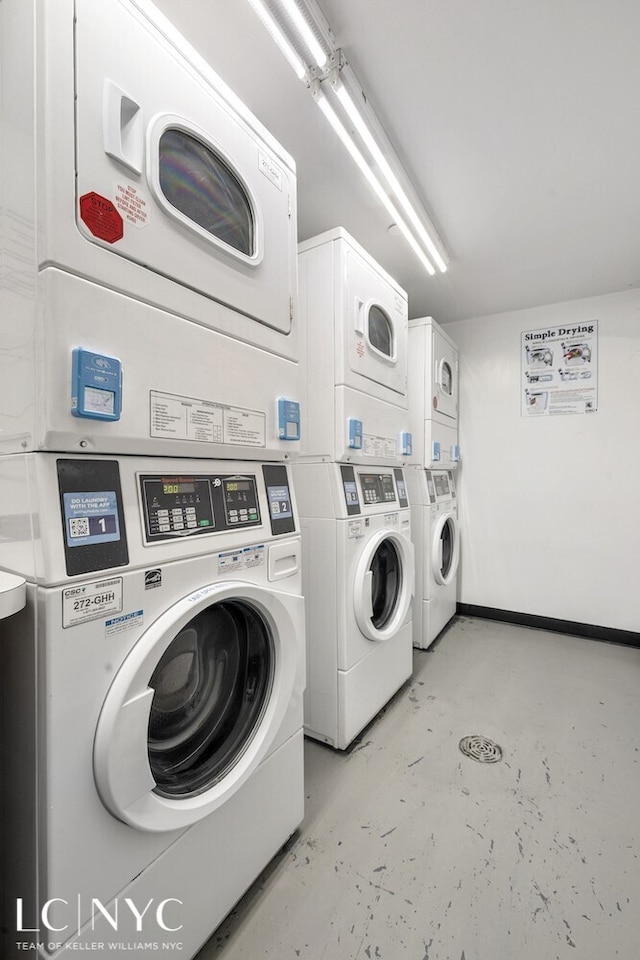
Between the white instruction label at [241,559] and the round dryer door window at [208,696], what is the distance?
103mm

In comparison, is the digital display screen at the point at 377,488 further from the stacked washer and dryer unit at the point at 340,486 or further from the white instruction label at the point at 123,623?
the white instruction label at the point at 123,623

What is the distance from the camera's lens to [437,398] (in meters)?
2.93

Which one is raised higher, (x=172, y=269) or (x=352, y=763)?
(x=172, y=269)

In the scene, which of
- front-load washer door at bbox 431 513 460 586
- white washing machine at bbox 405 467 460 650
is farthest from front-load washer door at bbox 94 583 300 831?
front-load washer door at bbox 431 513 460 586

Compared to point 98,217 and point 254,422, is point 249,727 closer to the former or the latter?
point 254,422

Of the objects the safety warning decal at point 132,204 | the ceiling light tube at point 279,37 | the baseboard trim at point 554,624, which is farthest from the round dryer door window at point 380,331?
the baseboard trim at point 554,624

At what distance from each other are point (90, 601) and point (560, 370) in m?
3.48

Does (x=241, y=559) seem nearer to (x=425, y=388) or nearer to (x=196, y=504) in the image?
(x=196, y=504)

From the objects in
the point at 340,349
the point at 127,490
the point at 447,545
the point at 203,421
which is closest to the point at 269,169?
the point at 340,349

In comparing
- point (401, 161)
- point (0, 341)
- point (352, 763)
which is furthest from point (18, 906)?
point (401, 161)

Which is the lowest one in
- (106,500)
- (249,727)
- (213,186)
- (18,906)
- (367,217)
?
(18,906)

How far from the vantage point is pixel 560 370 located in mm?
3145

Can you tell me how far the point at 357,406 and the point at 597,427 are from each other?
89.3 inches

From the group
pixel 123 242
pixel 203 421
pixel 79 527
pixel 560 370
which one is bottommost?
pixel 79 527
